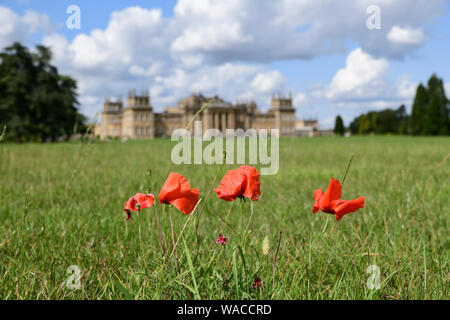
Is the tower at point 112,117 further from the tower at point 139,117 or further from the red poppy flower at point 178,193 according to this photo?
the red poppy flower at point 178,193

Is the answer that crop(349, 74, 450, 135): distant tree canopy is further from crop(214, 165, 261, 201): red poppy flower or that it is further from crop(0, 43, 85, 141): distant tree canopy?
crop(214, 165, 261, 201): red poppy flower

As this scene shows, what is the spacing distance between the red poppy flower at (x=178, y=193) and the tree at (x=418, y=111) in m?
64.0

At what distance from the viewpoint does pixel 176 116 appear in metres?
93.3

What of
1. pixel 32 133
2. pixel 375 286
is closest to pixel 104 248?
pixel 375 286

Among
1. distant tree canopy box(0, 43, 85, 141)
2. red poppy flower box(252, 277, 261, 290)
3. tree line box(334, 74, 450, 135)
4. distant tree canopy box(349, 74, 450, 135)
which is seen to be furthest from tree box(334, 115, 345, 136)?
red poppy flower box(252, 277, 261, 290)

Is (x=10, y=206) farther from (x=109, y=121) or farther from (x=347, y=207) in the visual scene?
(x=109, y=121)

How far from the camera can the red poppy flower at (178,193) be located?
0.82 metres

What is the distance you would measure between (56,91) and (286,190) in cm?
3165

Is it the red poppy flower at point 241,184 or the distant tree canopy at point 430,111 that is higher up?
the distant tree canopy at point 430,111

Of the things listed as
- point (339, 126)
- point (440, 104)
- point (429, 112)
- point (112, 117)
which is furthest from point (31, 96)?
point (112, 117)

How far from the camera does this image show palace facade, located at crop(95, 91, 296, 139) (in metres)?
81.2

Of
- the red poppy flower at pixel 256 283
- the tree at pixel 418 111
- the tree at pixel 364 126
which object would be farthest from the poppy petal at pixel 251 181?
the tree at pixel 364 126

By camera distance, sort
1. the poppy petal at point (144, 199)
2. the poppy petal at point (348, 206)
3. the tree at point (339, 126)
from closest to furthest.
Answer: the poppy petal at point (348, 206), the poppy petal at point (144, 199), the tree at point (339, 126)
